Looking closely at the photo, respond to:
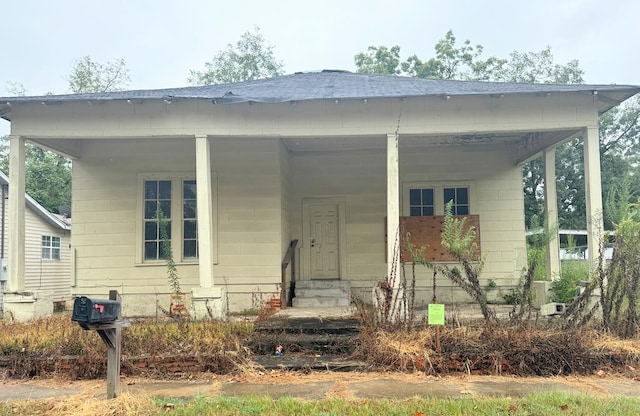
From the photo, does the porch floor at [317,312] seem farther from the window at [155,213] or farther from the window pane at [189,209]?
the window at [155,213]

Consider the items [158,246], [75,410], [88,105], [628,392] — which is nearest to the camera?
[75,410]

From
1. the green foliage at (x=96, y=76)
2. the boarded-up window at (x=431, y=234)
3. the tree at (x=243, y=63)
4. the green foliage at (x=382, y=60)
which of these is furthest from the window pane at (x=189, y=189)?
the tree at (x=243, y=63)

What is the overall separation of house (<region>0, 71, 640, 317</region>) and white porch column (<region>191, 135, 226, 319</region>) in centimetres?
3

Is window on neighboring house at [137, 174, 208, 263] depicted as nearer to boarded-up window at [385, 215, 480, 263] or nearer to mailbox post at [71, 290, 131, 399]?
boarded-up window at [385, 215, 480, 263]

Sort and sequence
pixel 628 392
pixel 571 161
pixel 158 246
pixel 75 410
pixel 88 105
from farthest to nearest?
pixel 571 161
pixel 158 246
pixel 88 105
pixel 628 392
pixel 75 410

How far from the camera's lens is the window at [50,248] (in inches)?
695

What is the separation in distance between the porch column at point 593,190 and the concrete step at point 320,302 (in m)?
4.58

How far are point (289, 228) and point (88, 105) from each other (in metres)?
4.76

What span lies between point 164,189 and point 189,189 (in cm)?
54

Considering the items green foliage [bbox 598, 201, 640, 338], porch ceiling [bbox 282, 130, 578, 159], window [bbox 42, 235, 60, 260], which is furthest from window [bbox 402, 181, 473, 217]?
window [bbox 42, 235, 60, 260]

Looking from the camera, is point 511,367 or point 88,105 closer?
point 511,367

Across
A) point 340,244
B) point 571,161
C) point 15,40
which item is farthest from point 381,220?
point 15,40

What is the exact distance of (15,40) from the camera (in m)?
41.3

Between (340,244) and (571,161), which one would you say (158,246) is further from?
(571,161)
